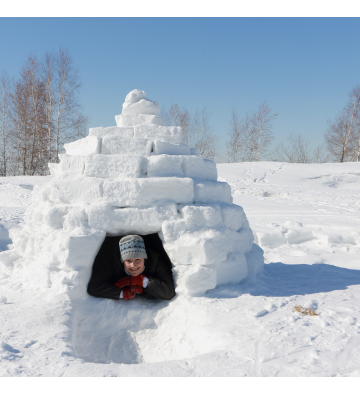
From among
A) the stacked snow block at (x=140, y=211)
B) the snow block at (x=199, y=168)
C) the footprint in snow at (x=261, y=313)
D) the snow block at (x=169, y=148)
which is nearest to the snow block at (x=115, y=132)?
the stacked snow block at (x=140, y=211)

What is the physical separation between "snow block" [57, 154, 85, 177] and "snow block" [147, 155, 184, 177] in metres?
0.71

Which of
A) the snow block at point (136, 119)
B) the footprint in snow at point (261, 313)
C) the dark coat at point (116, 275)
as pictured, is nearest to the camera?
the footprint in snow at point (261, 313)

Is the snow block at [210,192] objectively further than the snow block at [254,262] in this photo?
No

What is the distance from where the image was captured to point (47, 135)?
1427cm

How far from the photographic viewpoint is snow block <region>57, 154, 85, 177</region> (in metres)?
3.18

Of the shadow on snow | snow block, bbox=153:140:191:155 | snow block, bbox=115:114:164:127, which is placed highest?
snow block, bbox=115:114:164:127

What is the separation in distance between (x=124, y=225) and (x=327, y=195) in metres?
8.55

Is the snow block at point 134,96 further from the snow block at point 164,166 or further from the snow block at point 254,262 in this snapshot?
the snow block at point 254,262

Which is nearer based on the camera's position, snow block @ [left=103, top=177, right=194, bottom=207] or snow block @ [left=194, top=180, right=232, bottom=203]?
snow block @ [left=103, top=177, right=194, bottom=207]

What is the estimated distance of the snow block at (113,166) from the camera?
10.0 feet

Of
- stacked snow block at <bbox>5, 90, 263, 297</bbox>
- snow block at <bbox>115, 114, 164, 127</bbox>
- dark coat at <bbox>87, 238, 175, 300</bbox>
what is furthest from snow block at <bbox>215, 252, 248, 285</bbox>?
snow block at <bbox>115, 114, 164, 127</bbox>

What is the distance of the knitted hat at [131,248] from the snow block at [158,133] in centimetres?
120

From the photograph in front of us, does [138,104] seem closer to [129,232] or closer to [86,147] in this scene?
[86,147]

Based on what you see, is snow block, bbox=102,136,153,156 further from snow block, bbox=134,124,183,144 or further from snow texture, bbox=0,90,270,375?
snow block, bbox=134,124,183,144
